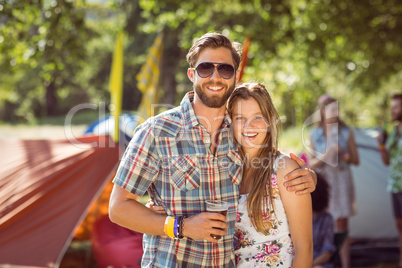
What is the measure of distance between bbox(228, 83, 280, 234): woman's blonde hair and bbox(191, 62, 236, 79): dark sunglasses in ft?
0.59

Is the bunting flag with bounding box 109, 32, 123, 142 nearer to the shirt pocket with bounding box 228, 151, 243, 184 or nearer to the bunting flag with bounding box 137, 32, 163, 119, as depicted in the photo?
the bunting flag with bounding box 137, 32, 163, 119

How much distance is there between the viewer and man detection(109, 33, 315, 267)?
204 centimetres

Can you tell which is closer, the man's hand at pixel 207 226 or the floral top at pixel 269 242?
the man's hand at pixel 207 226

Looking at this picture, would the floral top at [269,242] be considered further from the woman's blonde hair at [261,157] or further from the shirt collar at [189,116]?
the shirt collar at [189,116]

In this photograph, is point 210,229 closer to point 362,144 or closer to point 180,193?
point 180,193

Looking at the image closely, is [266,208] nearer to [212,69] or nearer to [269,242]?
[269,242]

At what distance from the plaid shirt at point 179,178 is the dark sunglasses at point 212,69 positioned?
0.82ft

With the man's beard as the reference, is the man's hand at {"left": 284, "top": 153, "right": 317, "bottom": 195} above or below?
below

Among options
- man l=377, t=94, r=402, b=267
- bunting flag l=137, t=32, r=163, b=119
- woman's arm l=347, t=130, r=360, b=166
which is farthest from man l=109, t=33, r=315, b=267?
bunting flag l=137, t=32, r=163, b=119

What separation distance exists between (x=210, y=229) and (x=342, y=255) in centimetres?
343

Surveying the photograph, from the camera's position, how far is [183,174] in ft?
6.89

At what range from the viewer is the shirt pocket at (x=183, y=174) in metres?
2.10

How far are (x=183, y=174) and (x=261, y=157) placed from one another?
538mm

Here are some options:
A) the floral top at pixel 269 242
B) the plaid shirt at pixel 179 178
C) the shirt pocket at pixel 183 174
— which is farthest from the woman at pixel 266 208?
the shirt pocket at pixel 183 174
